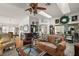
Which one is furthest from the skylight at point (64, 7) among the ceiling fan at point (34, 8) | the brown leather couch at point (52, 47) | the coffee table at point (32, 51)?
the coffee table at point (32, 51)

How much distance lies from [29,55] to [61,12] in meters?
0.98

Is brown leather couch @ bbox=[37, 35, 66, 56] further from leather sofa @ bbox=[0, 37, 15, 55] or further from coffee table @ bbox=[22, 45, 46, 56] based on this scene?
leather sofa @ bbox=[0, 37, 15, 55]

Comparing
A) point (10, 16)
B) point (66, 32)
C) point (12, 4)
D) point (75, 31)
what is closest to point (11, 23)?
point (10, 16)

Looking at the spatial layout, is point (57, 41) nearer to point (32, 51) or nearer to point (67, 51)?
point (67, 51)

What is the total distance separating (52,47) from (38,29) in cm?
41

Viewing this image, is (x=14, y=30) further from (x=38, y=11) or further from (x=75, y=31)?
(x=75, y=31)

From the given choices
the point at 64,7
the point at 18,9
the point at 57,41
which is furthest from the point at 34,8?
Answer: the point at 57,41

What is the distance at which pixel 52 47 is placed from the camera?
8.09ft

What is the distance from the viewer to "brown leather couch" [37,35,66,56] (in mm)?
2459

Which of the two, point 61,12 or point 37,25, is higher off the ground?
point 61,12

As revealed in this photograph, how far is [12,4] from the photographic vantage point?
2.48 meters

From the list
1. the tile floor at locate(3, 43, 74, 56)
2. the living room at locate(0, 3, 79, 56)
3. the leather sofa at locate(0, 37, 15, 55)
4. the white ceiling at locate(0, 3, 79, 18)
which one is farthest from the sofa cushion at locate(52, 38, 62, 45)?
the leather sofa at locate(0, 37, 15, 55)

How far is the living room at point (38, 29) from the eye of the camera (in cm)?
246

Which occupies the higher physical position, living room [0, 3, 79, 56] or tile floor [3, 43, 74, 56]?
living room [0, 3, 79, 56]
